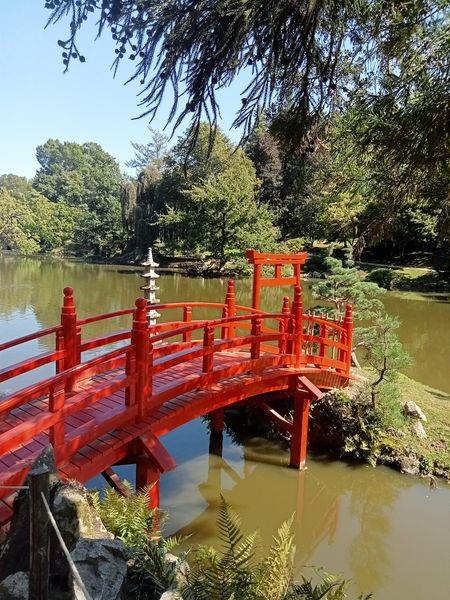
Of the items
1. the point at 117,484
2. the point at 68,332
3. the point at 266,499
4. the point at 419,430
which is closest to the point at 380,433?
the point at 419,430

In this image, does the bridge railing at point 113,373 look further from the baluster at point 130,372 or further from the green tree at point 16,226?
the green tree at point 16,226

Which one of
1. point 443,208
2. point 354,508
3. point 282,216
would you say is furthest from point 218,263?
point 443,208

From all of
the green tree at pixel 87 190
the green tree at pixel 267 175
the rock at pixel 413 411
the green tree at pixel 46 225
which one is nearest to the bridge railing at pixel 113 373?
the rock at pixel 413 411

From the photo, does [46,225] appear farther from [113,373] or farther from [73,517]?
[73,517]

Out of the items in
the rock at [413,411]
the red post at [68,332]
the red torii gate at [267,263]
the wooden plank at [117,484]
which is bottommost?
the rock at [413,411]

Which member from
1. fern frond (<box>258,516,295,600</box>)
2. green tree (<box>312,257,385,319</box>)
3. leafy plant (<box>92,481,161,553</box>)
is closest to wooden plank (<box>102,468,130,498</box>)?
leafy plant (<box>92,481,161,553</box>)

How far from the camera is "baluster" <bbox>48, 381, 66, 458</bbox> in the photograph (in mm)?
3400

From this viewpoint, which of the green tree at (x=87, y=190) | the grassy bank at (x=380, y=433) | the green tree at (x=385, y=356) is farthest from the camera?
the green tree at (x=87, y=190)

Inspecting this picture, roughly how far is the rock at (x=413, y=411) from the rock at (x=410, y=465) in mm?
825

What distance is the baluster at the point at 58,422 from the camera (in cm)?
340

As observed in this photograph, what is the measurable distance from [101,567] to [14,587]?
1.21ft

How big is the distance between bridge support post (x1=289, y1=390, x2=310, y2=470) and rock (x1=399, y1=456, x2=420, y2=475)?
48.8 inches

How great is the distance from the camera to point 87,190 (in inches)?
2052

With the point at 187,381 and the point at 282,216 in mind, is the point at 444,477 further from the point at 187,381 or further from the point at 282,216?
the point at 282,216
